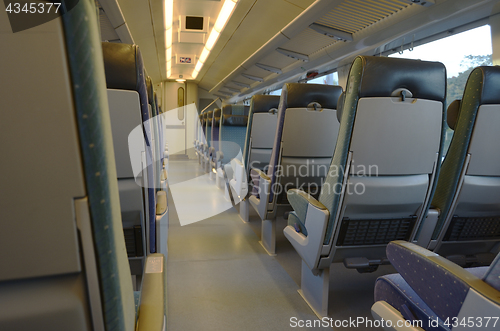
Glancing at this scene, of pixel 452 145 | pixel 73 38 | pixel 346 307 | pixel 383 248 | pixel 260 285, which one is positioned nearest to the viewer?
pixel 73 38

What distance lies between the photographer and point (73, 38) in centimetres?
37

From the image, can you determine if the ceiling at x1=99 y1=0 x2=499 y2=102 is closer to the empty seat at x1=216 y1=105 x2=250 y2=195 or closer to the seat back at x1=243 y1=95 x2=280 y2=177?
the seat back at x1=243 y1=95 x2=280 y2=177

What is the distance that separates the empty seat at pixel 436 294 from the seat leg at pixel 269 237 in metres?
1.88

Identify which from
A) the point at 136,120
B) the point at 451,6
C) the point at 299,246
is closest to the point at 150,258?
the point at 136,120

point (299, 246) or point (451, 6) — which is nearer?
point (299, 246)

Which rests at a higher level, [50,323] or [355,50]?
[355,50]

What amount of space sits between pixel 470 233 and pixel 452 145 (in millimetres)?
709

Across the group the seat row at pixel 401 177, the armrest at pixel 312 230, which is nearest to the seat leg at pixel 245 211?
the seat row at pixel 401 177

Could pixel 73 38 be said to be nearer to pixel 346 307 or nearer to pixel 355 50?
pixel 346 307

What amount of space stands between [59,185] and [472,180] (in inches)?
90.2

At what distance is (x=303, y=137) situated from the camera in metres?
→ 2.93

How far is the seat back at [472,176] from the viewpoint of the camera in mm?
1837

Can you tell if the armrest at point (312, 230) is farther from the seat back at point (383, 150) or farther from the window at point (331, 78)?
the window at point (331, 78)

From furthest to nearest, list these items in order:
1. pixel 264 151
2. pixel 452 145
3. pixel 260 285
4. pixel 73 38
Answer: pixel 264 151, pixel 260 285, pixel 452 145, pixel 73 38
